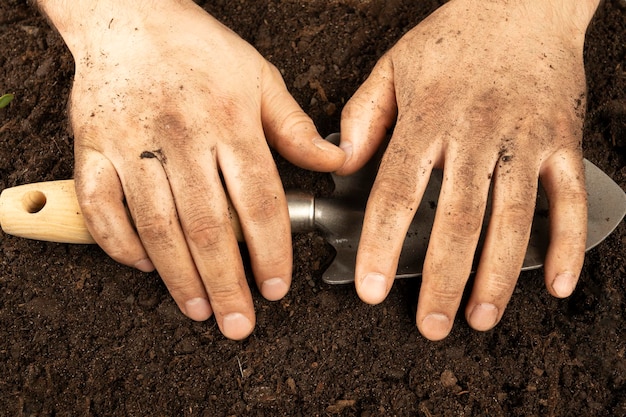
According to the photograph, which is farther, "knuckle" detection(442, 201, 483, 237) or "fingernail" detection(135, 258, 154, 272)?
"fingernail" detection(135, 258, 154, 272)

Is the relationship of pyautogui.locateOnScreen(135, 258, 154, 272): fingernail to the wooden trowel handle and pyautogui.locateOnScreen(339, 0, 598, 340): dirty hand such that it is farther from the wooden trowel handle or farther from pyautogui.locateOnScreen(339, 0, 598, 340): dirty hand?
pyautogui.locateOnScreen(339, 0, 598, 340): dirty hand

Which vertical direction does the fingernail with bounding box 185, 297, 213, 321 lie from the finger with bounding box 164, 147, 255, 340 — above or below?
below

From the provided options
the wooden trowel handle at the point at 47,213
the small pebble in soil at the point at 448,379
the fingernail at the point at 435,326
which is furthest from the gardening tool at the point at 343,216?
the small pebble in soil at the point at 448,379

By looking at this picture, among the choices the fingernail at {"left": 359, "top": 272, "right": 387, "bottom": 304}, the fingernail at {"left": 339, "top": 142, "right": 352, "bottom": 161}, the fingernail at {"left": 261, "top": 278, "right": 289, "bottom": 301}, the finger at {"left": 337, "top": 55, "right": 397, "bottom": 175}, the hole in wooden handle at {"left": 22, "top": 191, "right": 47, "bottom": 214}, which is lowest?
the fingernail at {"left": 261, "top": 278, "right": 289, "bottom": 301}

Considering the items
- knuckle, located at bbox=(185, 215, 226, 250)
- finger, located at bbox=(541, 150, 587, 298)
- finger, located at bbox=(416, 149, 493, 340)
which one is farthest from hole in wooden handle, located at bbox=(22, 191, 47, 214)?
finger, located at bbox=(541, 150, 587, 298)

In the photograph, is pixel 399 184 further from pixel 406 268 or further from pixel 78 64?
pixel 78 64

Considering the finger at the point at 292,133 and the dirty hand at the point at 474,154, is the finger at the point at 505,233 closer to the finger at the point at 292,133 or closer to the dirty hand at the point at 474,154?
the dirty hand at the point at 474,154
